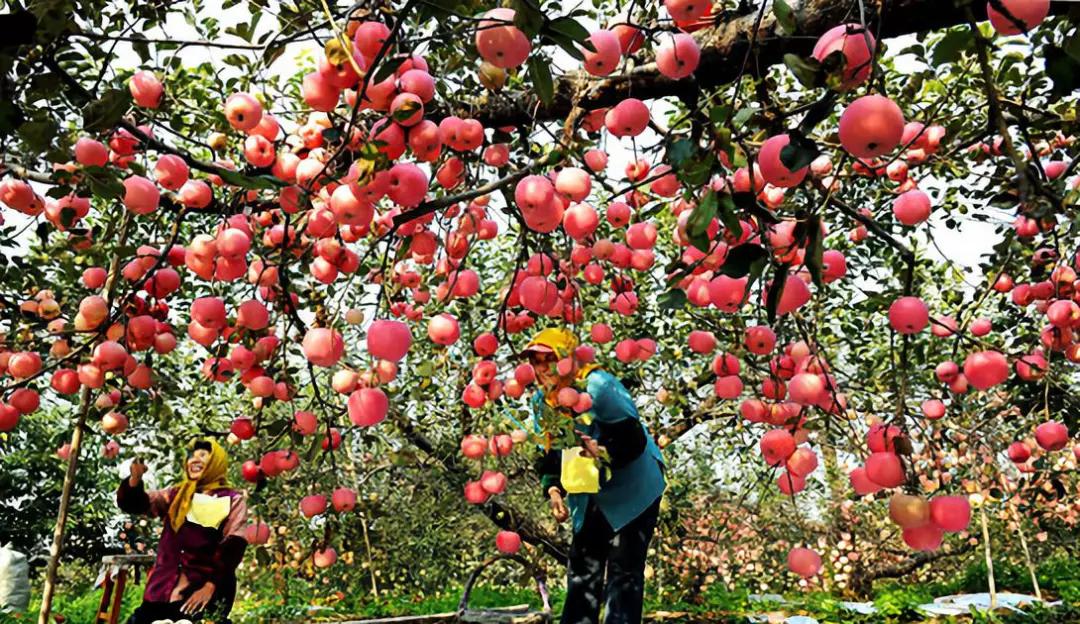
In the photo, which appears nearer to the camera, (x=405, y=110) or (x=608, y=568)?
(x=405, y=110)

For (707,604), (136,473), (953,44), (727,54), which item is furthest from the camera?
(707,604)

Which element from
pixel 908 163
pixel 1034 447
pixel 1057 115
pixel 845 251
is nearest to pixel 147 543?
pixel 845 251

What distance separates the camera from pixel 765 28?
200cm

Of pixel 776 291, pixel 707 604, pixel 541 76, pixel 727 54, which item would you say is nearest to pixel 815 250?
pixel 776 291

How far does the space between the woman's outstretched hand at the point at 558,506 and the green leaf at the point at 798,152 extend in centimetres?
240

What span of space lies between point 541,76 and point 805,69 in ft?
1.45

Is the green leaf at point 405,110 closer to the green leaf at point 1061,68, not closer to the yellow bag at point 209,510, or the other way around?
the green leaf at point 1061,68

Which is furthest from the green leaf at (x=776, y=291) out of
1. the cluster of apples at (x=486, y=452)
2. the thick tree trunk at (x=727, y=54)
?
the cluster of apples at (x=486, y=452)

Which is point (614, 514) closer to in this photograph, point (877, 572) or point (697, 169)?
point (697, 169)

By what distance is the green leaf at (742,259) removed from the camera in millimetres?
951

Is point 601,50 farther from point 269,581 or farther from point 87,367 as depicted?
point 269,581

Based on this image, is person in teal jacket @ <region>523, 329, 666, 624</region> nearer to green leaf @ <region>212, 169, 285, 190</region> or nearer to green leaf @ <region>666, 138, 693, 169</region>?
green leaf @ <region>212, 169, 285, 190</region>

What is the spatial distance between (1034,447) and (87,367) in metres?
7.03

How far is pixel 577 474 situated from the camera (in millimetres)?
3209
